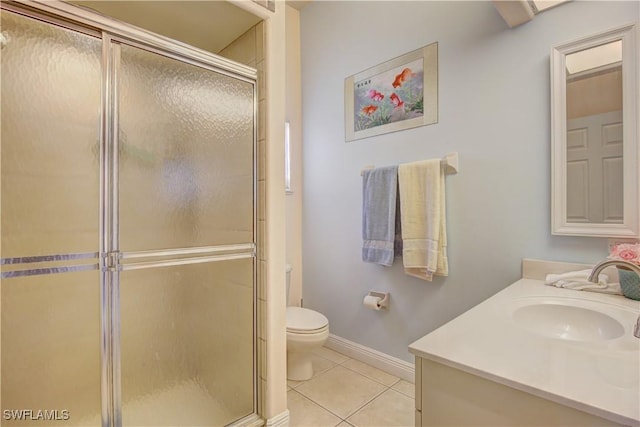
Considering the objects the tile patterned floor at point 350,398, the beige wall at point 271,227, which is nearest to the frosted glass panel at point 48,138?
the beige wall at point 271,227

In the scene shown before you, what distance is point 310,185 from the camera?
8.89 feet

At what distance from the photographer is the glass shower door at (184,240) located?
1.18 meters

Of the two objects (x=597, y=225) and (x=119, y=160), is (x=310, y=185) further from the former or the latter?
(x=597, y=225)

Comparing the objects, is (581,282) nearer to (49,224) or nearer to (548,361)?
(548,361)

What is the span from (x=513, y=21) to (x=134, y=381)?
2386mm

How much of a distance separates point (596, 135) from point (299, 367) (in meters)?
2.10

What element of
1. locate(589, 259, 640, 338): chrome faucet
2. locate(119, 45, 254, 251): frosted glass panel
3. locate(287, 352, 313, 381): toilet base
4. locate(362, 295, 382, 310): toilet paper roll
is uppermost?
locate(119, 45, 254, 251): frosted glass panel

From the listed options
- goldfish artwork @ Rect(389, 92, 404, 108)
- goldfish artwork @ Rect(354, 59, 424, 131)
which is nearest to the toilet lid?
goldfish artwork @ Rect(354, 59, 424, 131)

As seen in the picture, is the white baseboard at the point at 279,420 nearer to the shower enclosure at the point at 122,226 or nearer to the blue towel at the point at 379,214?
Answer: the shower enclosure at the point at 122,226

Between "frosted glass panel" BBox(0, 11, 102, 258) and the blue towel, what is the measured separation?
1563mm

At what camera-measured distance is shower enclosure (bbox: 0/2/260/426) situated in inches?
39.4

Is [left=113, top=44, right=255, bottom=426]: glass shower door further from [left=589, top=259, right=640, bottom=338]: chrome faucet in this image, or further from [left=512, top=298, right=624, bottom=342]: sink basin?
[left=589, top=259, right=640, bottom=338]: chrome faucet

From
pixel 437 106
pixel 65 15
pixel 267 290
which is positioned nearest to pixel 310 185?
pixel 437 106

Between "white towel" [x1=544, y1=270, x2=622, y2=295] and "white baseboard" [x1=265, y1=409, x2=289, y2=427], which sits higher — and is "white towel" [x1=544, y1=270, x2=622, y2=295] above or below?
above
